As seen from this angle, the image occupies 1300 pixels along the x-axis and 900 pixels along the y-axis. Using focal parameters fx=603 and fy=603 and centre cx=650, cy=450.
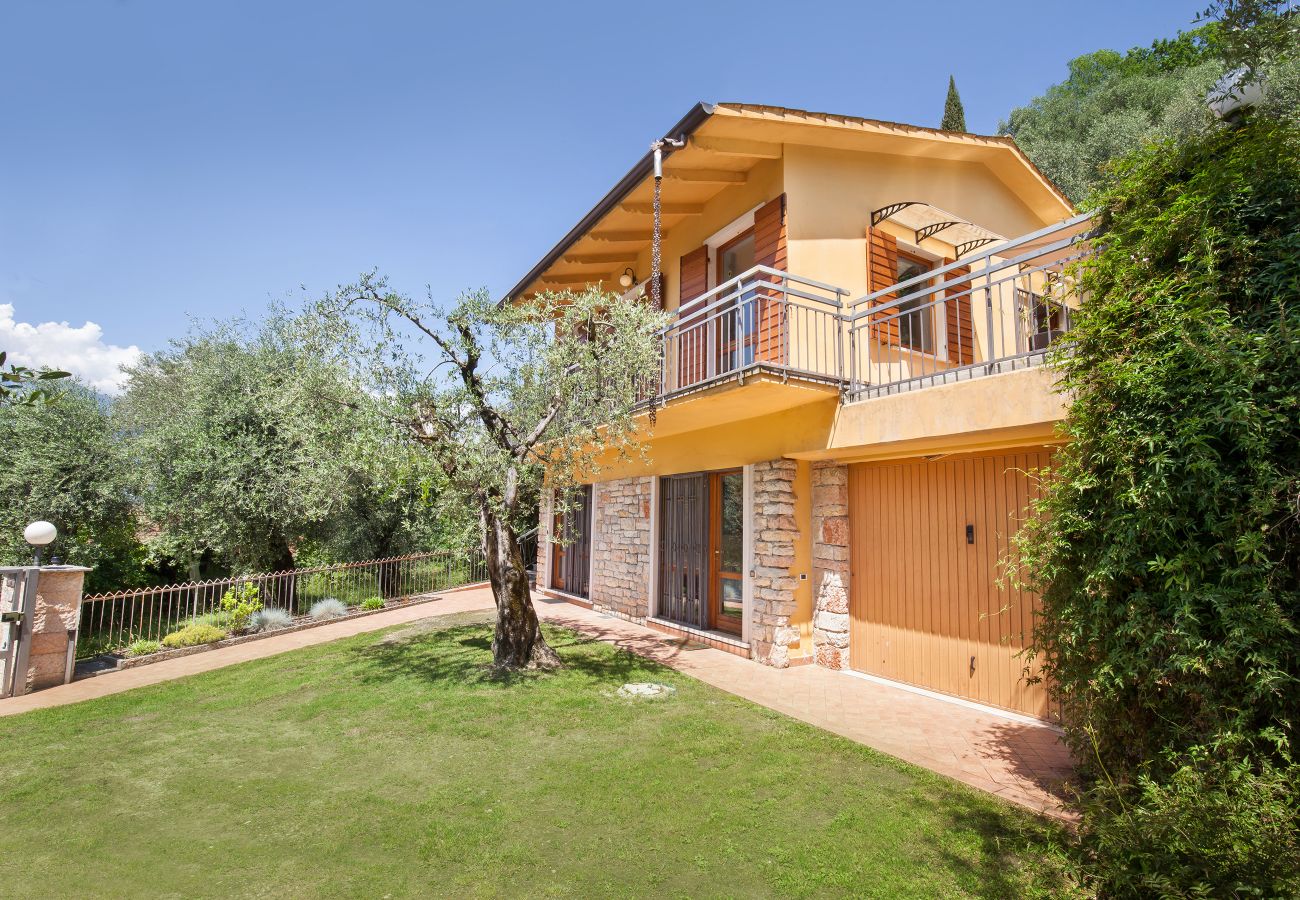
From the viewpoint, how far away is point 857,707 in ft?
20.9

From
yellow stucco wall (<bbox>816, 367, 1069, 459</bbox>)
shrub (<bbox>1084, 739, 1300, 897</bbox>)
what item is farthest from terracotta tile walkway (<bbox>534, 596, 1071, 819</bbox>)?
yellow stucco wall (<bbox>816, 367, 1069, 459</bbox>)

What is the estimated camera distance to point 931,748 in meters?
5.22

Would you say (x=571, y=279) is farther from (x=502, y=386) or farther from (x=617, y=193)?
(x=502, y=386)

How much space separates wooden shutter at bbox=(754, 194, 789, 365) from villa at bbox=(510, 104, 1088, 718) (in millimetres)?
38

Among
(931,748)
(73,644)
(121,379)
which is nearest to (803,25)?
(931,748)

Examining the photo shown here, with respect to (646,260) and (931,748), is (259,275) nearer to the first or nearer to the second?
(646,260)

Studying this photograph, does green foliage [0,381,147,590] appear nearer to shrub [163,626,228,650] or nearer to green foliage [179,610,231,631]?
green foliage [179,610,231,631]

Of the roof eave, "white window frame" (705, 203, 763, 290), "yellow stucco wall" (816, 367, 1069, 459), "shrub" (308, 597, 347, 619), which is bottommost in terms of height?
"shrub" (308, 597, 347, 619)

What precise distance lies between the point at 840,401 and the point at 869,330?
3.53 ft

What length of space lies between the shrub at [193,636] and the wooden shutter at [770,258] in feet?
32.2

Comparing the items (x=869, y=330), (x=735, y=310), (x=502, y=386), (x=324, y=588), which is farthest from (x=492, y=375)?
(x=324, y=588)

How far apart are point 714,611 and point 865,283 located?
540cm

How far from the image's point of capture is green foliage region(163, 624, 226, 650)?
9.38 metres

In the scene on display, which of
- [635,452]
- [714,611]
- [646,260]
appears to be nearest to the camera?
[714,611]
